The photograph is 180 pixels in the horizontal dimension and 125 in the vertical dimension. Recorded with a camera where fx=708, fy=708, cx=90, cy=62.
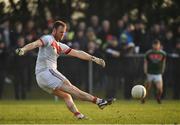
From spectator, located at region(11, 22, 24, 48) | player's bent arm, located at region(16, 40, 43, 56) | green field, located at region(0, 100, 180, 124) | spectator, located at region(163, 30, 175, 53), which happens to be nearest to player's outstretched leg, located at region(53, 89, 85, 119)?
green field, located at region(0, 100, 180, 124)

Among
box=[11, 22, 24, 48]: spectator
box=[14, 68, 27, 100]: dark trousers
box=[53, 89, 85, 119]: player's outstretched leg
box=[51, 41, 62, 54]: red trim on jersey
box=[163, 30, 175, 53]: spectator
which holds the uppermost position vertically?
box=[51, 41, 62, 54]: red trim on jersey

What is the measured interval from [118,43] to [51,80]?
11.2 meters

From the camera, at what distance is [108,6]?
1249 inches

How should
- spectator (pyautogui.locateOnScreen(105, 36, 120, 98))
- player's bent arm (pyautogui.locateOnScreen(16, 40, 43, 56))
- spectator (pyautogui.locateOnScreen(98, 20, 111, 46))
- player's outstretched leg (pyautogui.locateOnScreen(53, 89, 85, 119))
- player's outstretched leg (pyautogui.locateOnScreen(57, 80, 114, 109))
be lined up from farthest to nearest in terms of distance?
spectator (pyautogui.locateOnScreen(98, 20, 111, 46))
spectator (pyautogui.locateOnScreen(105, 36, 120, 98))
player's outstretched leg (pyautogui.locateOnScreen(53, 89, 85, 119))
player's outstretched leg (pyautogui.locateOnScreen(57, 80, 114, 109))
player's bent arm (pyautogui.locateOnScreen(16, 40, 43, 56))

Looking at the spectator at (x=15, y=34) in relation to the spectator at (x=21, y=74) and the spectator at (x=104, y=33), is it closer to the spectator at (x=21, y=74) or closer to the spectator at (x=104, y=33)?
the spectator at (x=21, y=74)

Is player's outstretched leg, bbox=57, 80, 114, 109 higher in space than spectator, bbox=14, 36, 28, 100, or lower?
higher

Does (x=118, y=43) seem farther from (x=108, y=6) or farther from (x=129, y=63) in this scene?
(x=108, y=6)

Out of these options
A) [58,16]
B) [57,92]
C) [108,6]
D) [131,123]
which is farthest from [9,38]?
[131,123]

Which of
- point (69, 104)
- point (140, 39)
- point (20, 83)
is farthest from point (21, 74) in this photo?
point (69, 104)

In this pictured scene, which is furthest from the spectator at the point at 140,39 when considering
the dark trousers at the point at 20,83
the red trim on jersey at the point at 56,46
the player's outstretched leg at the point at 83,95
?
the player's outstretched leg at the point at 83,95

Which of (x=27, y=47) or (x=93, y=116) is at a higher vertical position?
(x=27, y=47)

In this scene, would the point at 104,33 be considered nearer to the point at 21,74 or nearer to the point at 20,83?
the point at 21,74

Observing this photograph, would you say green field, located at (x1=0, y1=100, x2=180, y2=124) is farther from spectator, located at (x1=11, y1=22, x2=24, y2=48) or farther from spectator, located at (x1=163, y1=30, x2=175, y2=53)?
spectator, located at (x1=163, y1=30, x2=175, y2=53)

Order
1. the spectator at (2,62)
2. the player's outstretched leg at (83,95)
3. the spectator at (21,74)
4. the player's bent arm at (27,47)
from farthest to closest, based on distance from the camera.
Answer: the spectator at (21,74)
the spectator at (2,62)
the player's outstretched leg at (83,95)
the player's bent arm at (27,47)
